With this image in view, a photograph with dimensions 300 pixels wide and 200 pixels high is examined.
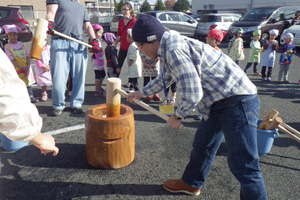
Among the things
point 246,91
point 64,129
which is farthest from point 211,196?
point 64,129

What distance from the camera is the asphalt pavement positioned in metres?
2.35

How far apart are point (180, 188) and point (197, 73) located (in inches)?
50.1

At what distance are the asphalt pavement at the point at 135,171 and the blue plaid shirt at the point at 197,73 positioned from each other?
3.68 ft

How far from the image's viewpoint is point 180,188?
2.36 meters


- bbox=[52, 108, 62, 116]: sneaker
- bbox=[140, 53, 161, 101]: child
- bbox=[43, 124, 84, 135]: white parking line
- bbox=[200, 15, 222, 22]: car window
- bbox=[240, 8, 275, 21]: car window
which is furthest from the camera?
bbox=[200, 15, 222, 22]: car window

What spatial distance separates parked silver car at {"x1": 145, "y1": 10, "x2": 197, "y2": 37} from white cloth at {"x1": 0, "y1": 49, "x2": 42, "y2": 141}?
13.6 metres

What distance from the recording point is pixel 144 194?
2350 millimetres

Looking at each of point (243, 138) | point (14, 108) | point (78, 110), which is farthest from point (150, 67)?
point (14, 108)

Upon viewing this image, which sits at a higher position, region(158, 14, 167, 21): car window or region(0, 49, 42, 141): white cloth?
region(158, 14, 167, 21): car window

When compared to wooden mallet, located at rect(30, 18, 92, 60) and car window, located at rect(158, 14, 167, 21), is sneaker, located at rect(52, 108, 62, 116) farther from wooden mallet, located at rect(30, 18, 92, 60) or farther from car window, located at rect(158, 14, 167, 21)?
car window, located at rect(158, 14, 167, 21)

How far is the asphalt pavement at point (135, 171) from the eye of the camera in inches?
92.5

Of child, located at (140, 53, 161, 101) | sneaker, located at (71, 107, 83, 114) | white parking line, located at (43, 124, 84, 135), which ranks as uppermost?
child, located at (140, 53, 161, 101)

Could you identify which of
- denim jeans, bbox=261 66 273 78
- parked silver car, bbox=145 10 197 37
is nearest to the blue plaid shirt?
denim jeans, bbox=261 66 273 78

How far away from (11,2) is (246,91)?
34.6 metres
